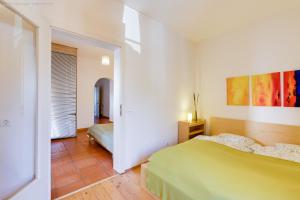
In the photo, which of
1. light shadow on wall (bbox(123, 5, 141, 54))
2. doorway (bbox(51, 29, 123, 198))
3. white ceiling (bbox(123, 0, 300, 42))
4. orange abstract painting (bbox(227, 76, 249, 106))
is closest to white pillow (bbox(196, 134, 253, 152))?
orange abstract painting (bbox(227, 76, 249, 106))

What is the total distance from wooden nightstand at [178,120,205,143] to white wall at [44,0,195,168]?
5.3 inches

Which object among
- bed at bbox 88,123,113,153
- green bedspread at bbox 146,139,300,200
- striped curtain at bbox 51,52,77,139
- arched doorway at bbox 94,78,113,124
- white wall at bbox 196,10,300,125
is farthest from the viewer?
arched doorway at bbox 94,78,113,124

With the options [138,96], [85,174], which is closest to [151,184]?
[85,174]

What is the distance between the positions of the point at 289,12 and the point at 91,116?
569cm

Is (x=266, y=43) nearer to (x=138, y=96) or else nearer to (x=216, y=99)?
(x=216, y=99)

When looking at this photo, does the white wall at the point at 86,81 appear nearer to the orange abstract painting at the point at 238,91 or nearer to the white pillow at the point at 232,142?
the orange abstract painting at the point at 238,91

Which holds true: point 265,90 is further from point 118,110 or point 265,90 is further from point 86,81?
point 86,81

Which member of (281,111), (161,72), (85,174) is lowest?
(85,174)

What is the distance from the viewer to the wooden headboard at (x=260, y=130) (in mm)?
2402

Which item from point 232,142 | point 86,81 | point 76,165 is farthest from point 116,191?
point 86,81

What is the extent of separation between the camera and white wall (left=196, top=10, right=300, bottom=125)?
8.04 ft

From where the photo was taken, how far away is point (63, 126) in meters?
4.32

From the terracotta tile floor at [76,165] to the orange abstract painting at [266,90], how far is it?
9.54ft

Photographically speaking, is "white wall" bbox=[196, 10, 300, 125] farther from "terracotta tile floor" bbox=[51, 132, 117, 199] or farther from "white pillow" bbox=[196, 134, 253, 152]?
"terracotta tile floor" bbox=[51, 132, 117, 199]
